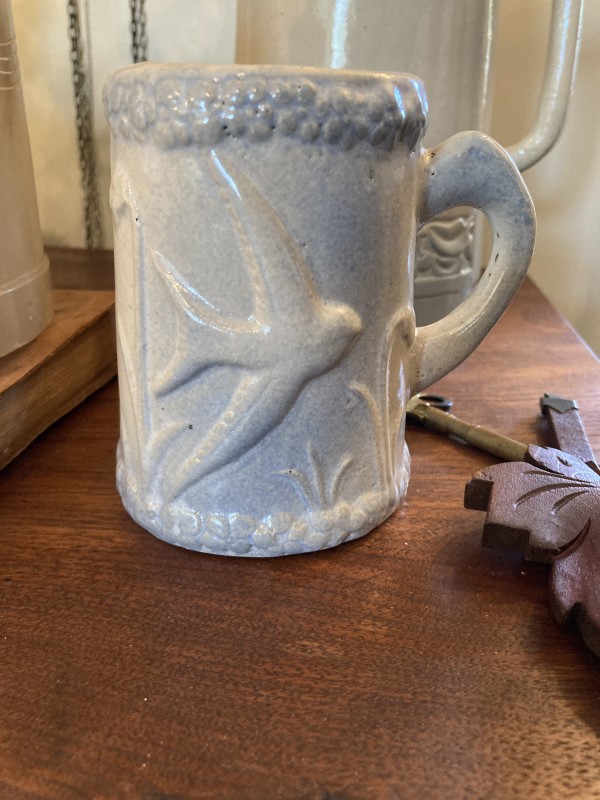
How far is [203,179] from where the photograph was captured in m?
0.34

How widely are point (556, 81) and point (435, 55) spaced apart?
0.14 m

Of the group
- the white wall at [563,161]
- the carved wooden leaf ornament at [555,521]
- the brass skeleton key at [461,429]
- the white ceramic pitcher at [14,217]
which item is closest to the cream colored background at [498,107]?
the white wall at [563,161]

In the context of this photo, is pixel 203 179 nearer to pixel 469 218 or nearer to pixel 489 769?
pixel 489 769

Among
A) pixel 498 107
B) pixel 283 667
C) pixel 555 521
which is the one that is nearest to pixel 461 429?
pixel 555 521

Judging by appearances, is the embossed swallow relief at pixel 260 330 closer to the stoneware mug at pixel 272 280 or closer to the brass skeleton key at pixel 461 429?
the stoneware mug at pixel 272 280

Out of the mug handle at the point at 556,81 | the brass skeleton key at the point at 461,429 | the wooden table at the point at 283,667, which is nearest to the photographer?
the wooden table at the point at 283,667

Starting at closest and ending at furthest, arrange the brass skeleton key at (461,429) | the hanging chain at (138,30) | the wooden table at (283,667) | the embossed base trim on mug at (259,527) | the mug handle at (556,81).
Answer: the wooden table at (283,667) → the embossed base trim on mug at (259,527) → the brass skeleton key at (461,429) → the mug handle at (556,81) → the hanging chain at (138,30)

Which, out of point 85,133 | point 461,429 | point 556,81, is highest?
point 556,81

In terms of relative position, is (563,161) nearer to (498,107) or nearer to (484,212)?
(498,107)

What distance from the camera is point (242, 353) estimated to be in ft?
1.17

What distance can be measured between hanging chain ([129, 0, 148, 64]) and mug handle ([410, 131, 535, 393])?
627 millimetres

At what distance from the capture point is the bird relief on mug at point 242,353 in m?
0.34

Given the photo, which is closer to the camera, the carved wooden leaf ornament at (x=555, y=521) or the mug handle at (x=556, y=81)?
the carved wooden leaf ornament at (x=555, y=521)

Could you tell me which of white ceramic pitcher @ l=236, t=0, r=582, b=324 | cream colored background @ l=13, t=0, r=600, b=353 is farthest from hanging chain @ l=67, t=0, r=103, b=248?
white ceramic pitcher @ l=236, t=0, r=582, b=324
